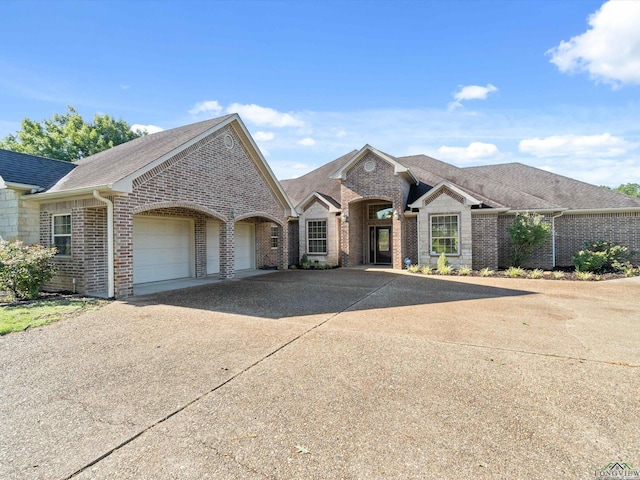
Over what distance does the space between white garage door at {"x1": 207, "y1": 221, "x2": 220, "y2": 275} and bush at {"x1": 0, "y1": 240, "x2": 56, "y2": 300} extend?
535cm

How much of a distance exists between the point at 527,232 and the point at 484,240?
1.71 metres

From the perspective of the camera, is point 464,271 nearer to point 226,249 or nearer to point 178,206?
point 226,249

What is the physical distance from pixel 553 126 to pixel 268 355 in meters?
16.9

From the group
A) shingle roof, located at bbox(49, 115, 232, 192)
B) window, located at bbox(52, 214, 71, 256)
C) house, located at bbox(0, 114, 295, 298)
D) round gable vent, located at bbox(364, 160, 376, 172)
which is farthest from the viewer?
round gable vent, located at bbox(364, 160, 376, 172)

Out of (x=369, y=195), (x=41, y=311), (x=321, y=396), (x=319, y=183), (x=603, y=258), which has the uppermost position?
(x=319, y=183)

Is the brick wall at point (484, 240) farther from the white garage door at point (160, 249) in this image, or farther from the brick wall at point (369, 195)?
the white garage door at point (160, 249)

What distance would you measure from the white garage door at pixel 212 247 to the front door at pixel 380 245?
9123 mm

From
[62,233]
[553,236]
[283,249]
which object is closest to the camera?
[62,233]

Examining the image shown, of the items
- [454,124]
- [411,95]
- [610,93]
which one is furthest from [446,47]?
[610,93]

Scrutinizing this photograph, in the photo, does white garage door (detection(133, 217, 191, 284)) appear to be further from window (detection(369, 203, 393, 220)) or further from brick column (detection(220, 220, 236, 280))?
window (detection(369, 203, 393, 220))

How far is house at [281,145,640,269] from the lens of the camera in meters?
14.6

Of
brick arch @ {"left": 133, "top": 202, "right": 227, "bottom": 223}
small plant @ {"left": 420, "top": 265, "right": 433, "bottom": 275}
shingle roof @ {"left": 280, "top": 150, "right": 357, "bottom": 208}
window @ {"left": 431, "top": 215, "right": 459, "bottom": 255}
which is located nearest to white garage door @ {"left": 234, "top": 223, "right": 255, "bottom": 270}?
brick arch @ {"left": 133, "top": 202, "right": 227, "bottom": 223}

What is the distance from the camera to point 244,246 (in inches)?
629

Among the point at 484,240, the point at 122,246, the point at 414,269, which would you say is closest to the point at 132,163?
the point at 122,246
